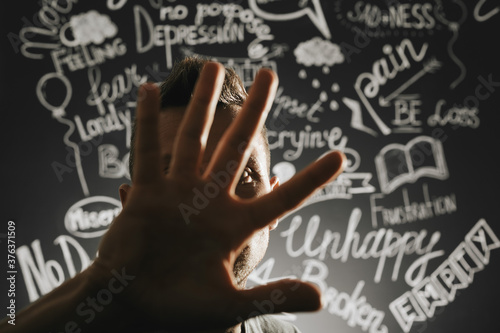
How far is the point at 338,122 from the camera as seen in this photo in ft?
5.07

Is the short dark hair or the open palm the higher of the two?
the short dark hair

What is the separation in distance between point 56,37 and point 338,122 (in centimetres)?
112

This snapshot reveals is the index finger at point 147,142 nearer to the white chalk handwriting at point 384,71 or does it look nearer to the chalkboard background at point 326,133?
the chalkboard background at point 326,133

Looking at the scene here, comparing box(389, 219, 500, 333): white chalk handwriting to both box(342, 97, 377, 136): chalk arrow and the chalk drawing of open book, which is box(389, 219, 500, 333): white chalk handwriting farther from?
box(342, 97, 377, 136): chalk arrow

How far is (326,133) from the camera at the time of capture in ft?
5.04

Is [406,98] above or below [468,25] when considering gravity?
below

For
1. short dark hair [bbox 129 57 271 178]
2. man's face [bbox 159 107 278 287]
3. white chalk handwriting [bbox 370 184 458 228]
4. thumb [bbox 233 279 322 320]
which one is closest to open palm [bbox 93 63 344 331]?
thumb [bbox 233 279 322 320]

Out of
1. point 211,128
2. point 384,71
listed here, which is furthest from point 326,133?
point 211,128

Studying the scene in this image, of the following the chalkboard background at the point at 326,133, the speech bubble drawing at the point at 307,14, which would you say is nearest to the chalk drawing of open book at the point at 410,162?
the chalkboard background at the point at 326,133

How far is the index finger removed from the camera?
1.38 ft

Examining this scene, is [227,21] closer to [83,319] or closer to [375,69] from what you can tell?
[375,69]

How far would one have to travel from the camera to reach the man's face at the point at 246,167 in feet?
2.16

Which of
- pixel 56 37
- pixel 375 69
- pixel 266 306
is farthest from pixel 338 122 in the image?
pixel 266 306

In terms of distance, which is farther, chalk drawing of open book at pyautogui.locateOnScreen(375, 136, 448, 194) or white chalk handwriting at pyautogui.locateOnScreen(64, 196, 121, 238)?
chalk drawing of open book at pyautogui.locateOnScreen(375, 136, 448, 194)
